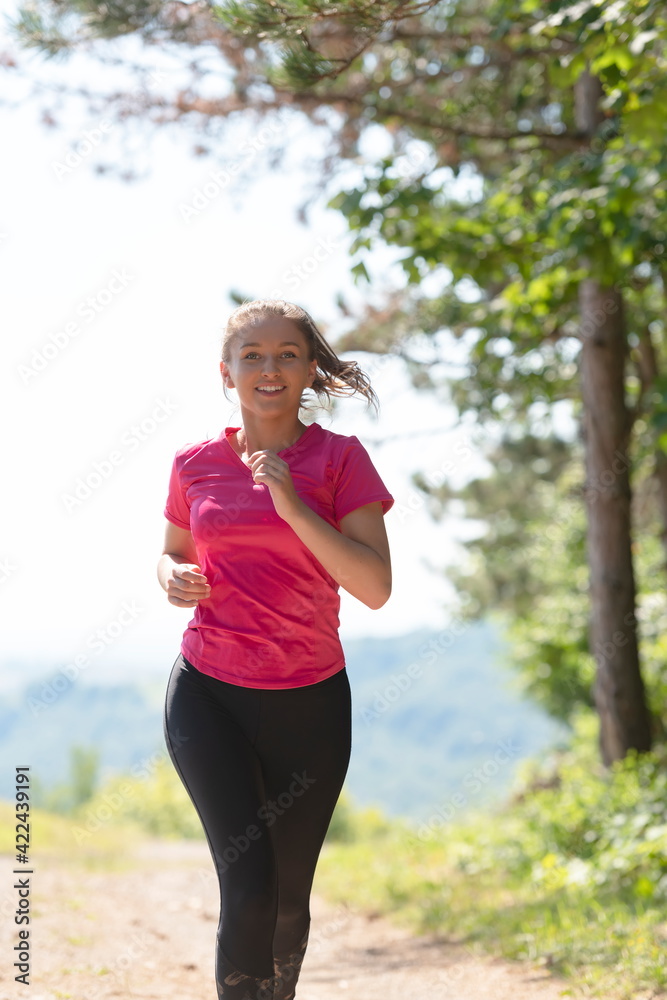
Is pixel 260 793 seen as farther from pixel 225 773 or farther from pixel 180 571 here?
pixel 180 571

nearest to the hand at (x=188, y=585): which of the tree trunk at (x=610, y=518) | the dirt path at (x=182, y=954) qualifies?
the dirt path at (x=182, y=954)

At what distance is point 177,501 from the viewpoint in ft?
8.97

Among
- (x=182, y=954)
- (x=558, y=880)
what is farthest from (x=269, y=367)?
(x=558, y=880)

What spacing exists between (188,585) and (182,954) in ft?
9.98

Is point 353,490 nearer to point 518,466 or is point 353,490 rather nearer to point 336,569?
point 336,569

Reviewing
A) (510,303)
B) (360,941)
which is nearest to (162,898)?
(360,941)

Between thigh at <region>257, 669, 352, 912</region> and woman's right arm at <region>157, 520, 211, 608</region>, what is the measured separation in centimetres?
34

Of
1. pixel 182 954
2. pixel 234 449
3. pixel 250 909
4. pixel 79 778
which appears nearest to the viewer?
pixel 250 909

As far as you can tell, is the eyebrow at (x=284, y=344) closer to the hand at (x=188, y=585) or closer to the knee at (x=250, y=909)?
the hand at (x=188, y=585)

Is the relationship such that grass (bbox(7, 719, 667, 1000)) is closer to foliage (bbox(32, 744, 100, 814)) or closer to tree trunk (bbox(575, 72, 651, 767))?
tree trunk (bbox(575, 72, 651, 767))

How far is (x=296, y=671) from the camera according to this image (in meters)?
2.45

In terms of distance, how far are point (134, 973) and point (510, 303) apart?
5.31 m

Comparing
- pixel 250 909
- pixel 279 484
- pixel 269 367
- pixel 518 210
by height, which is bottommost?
pixel 250 909

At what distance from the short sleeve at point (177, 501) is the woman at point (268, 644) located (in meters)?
0.06
